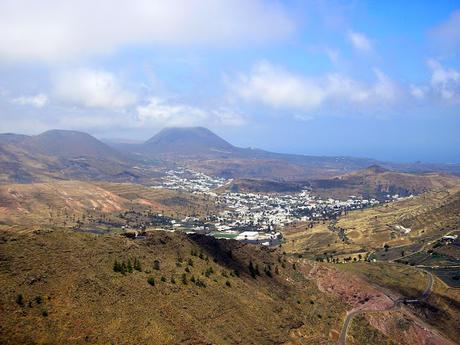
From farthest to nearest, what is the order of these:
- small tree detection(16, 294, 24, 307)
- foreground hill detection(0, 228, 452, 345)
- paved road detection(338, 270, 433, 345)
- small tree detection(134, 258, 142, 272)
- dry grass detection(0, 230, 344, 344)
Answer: paved road detection(338, 270, 433, 345) → small tree detection(134, 258, 142, 272) → foreground hill detection(0, 228, 452, 345) → small tree detection(16, 294, 24, 307) → dry grass detection(0, 230, 344, 344)

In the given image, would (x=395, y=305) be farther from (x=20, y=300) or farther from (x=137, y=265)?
(x=20, y=300)

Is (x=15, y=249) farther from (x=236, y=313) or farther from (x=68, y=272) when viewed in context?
(x=236, y=313)

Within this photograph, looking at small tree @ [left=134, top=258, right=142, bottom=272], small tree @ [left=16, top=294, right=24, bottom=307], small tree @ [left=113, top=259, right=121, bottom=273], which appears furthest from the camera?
small tree @ [left=134, top=258, right=142, bottom=272]

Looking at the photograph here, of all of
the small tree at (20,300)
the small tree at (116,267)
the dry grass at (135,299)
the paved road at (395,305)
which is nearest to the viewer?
the dry grass at (135,299)

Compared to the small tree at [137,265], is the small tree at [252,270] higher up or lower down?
lower down

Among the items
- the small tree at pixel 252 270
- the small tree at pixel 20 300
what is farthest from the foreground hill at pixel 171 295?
the small tree at pixel 252 270

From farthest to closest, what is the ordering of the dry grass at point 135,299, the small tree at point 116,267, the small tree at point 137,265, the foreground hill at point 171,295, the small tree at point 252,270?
the small tree at point 252,270, the small tree at point 137,265, the small tree at point 116,267, the foreground hill at point 171,295, the dry grass at point 135,299

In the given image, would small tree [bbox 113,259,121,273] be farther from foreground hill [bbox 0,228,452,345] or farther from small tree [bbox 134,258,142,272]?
small tree [bbox 134,258,142,272]

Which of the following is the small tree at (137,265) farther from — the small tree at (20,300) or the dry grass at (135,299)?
the small tree at (20,300)

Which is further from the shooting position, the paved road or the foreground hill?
the paved road

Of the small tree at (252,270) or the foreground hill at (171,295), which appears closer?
the foreground hill at (171,295)

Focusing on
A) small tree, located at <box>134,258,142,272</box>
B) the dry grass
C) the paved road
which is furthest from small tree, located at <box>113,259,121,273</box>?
A: the paved road

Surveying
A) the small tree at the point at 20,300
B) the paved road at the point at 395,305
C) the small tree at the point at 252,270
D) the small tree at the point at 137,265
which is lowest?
the paved road at the point at 395,305
